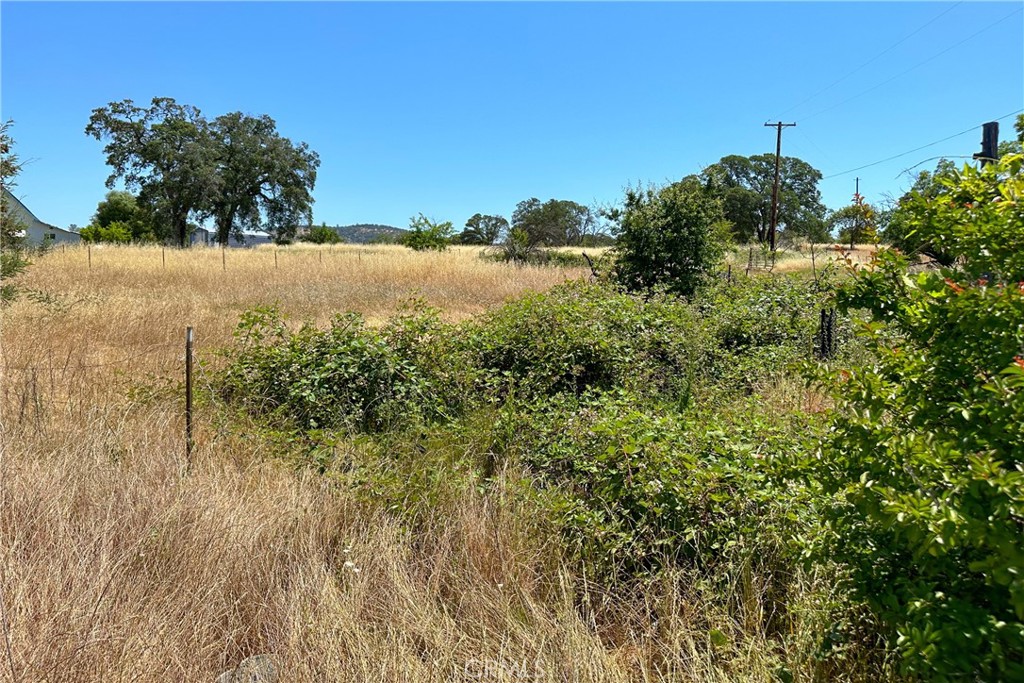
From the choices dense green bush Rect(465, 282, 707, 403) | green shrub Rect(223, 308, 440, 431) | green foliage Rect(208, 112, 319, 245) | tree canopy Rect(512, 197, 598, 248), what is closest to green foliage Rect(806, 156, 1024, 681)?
dense green bush Rect(465, 282, 707, 403)

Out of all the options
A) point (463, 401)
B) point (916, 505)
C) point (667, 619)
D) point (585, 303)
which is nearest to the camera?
point (916, 505)

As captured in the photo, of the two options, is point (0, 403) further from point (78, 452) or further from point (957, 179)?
point (957, 179)

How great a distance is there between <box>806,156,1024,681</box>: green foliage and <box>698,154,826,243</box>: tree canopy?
53.7 meters

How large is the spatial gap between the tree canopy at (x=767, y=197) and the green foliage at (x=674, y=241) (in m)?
45.0

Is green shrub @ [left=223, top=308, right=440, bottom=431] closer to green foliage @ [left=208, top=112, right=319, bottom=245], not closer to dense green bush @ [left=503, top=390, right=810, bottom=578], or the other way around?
dense green bush @ [left=503, top=390, right=810, bottom=578]

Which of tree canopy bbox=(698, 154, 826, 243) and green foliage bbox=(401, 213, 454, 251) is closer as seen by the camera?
green foliage bbox=(401, 213, 454, 251)

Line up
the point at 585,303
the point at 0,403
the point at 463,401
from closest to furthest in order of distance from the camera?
1. the point at 0,403
2. the point at 463,401
3. the point at 585,303

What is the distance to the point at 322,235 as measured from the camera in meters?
57.2

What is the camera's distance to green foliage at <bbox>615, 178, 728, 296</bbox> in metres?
10.2

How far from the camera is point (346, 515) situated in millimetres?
2900

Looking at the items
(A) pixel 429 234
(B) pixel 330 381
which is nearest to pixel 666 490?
(B) pixel 330 381

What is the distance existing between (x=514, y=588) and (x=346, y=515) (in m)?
1.01

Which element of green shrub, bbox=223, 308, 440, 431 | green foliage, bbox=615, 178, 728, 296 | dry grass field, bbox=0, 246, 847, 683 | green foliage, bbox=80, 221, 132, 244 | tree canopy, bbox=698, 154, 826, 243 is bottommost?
dry grass field, bbox=0, 246, 847, 683

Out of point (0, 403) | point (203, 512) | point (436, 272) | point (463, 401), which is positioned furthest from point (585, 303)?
point (436, 272)
